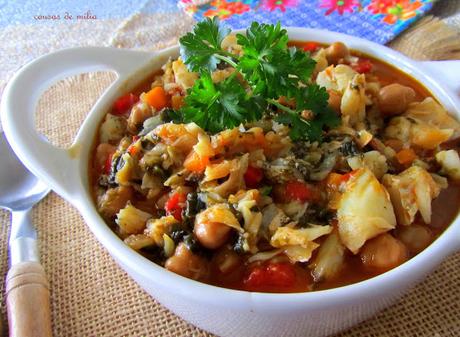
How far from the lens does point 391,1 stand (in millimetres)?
3797

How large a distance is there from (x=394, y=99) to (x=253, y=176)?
0.73 metres

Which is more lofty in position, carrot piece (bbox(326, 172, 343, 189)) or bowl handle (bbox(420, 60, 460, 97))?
bowl handle (bbox(420, 60, 460, 97))

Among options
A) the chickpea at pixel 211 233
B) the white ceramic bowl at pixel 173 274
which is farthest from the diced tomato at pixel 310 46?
the chickpea at pixel 211 233

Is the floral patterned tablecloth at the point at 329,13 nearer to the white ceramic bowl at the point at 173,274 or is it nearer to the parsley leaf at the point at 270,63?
the white ceramic bowl at the point at 173,274

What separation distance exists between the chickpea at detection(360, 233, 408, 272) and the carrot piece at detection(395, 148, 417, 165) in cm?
40

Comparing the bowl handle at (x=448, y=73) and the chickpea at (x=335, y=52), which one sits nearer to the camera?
the bowl handle at (x=448, y=73)

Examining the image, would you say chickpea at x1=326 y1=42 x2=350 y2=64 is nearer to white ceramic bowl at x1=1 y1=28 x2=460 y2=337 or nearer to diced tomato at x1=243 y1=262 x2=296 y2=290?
white ceramic bowl at x1=1 y1=28 x2=460 y2=337

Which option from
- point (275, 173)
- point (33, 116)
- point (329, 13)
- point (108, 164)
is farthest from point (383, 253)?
point (329, 13)

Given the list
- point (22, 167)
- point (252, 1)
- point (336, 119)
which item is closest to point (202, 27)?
point (336, 119)

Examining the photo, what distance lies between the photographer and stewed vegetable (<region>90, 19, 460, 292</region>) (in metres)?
1.78

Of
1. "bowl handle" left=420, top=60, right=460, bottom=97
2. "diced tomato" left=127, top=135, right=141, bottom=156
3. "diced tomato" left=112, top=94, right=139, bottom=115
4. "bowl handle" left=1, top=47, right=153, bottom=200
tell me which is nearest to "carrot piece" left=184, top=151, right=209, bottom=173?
"diced tomato" left=127, top=135, right=141, bottom=156

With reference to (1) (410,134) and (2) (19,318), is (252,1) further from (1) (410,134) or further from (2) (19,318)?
(2) (19,318)

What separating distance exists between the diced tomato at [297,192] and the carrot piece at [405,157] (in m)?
0.43

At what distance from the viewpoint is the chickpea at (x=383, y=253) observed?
5.79 ft
